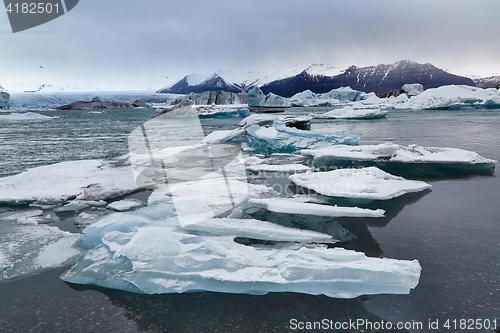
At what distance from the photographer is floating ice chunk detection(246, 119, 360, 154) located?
10.7 m

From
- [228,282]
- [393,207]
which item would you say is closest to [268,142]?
[393,207]

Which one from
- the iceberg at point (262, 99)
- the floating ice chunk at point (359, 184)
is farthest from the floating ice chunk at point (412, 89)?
the floating ice chunk at point (359, 184)

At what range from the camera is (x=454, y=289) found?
105 inches

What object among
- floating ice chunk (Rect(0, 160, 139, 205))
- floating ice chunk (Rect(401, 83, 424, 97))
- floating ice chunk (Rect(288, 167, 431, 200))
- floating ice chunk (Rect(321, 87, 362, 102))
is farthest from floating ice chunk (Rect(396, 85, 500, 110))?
floating ice chunk (Rect(0, 160, 139, 205))

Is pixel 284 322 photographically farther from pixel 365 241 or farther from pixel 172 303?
pixel 365 241

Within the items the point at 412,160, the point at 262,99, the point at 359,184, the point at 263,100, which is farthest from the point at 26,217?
the point at 263,100

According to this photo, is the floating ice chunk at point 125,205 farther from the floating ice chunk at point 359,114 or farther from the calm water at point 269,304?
the floating ice chunk at point 359,114

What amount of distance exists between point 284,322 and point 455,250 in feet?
7.18

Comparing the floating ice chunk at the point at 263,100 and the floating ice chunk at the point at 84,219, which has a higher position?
the floating ice chunk at the point at 263,100

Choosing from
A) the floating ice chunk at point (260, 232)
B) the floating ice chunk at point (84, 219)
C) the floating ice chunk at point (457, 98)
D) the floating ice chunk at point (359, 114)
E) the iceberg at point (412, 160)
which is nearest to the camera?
the floating ice chunk at point (260, 232)

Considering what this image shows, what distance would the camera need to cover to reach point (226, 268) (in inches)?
114

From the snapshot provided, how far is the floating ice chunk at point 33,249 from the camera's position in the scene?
3.18 m

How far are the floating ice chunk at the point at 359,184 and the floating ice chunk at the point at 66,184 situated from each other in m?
3.46

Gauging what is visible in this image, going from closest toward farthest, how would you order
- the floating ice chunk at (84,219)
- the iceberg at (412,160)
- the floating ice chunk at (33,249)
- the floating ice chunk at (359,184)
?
1. the floating ice chunk at (33,249)
2. the floating ice chunk at (84,219)
3. the floating ice chunk at (359,184)
4. the iceberg at (412,160)
